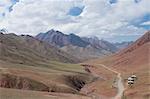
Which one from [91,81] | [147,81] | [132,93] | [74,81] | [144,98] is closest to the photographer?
[144,98]

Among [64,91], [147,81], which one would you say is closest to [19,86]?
[64,91]

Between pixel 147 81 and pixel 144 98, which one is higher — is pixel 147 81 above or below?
above

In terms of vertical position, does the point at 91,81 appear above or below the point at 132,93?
above

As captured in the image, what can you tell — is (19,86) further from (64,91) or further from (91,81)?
(91,81)

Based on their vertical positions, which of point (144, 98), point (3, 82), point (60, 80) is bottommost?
point (144, 98)

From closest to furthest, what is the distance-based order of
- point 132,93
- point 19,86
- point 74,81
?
1. point 132,93
2. point 19,86
3. point 74,81

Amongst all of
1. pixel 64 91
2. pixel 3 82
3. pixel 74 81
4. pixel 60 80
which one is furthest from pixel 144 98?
pixel 74 81

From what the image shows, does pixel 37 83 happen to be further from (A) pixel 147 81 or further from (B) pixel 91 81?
(B) pixel 91 81

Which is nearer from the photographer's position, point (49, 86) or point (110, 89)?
point (49, 86)

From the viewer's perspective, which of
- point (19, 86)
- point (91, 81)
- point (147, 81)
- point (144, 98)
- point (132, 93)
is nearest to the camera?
point (144, 98)
